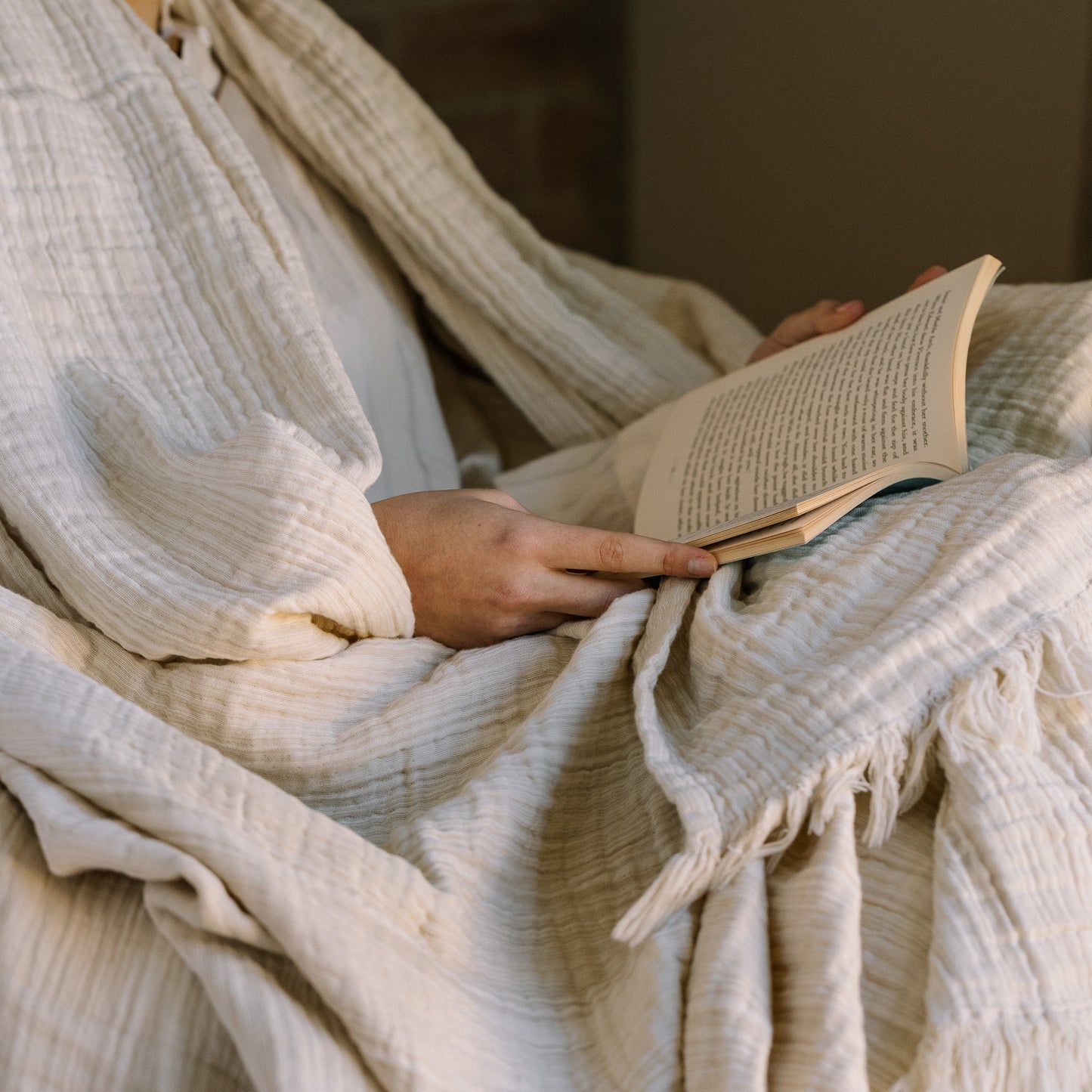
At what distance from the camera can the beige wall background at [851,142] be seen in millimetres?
1028

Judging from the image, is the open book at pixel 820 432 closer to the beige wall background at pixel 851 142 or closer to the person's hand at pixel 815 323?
the person's hand at pixel 815 323

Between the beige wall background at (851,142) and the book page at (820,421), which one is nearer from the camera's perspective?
the book page at (820,421)

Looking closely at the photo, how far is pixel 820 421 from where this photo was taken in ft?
1.96

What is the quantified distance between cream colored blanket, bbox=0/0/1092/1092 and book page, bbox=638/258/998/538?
0.14 feet

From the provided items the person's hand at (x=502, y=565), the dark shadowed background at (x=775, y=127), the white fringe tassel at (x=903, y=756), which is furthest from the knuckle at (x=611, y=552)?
the dark shadowed background at (x=775, y=127)

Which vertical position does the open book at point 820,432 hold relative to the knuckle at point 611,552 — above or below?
above

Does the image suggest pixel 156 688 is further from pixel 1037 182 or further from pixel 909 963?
pixel 1037 182

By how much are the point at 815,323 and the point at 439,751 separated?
41 centimetres

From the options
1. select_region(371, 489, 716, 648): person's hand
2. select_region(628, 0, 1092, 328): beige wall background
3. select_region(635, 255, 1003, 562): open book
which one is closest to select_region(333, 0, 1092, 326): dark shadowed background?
select_region(628, 0, 1092, 328): beige wall background

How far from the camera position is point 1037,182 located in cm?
104

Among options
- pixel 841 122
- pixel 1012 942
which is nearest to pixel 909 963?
pixel 1012 942

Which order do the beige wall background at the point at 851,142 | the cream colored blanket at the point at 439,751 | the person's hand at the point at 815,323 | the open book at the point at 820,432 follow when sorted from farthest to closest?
the beige wall background at the point at 851,142 < the person's hand at the point at 815,323 < the open book at the point at 820,432 < the cream colored blanket at the point at 439,751

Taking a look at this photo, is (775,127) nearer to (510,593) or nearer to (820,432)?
(820,432)

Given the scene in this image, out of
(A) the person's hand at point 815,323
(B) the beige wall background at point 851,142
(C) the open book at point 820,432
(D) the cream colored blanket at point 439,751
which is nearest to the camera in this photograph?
(D) the cream colored blanket at point 439,751
